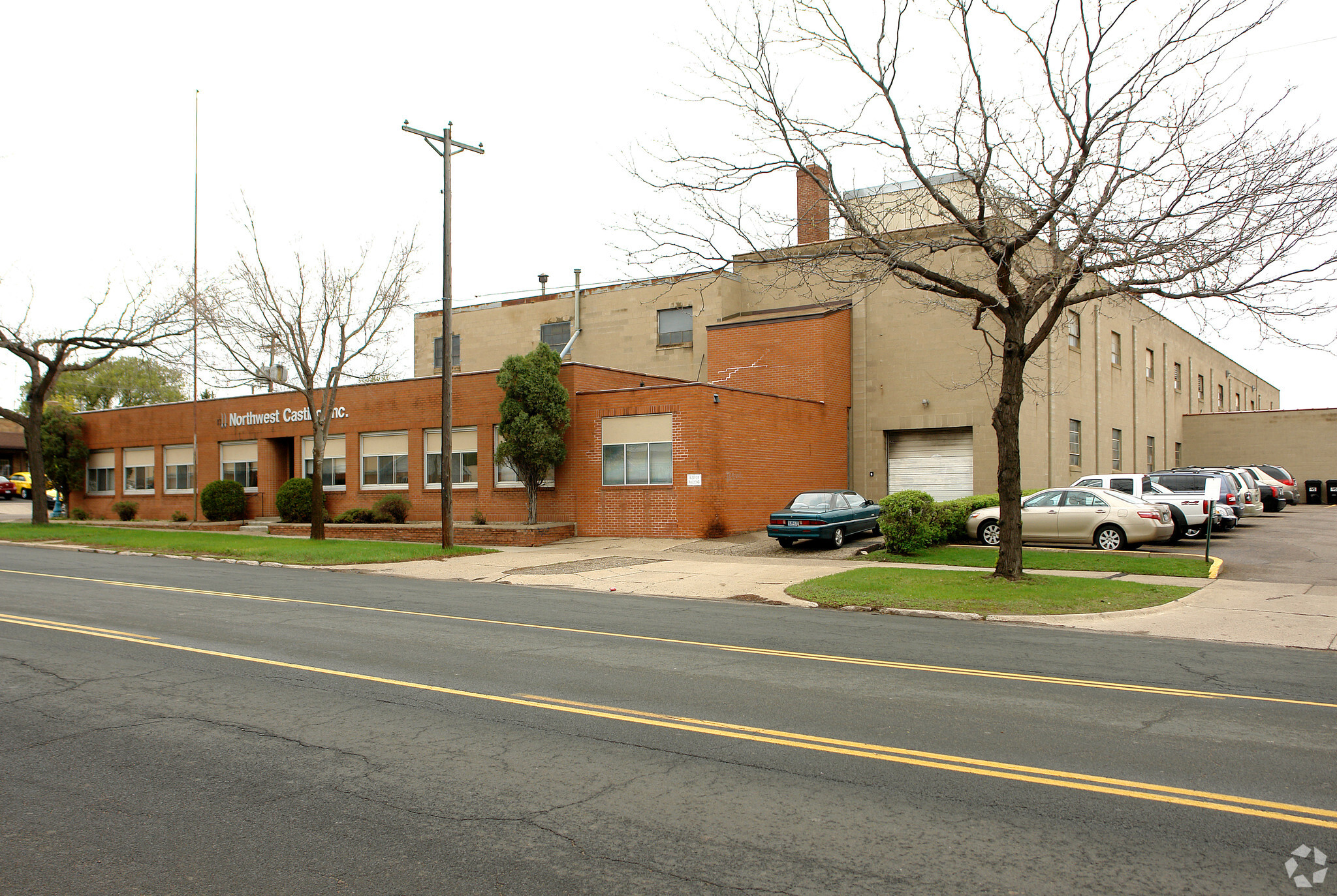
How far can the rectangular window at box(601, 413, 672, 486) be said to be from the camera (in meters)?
26.2

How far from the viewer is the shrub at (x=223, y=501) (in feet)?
112

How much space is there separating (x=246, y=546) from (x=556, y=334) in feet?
58.6

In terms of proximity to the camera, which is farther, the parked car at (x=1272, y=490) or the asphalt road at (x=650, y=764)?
the parked car at (x=1272, y=490)

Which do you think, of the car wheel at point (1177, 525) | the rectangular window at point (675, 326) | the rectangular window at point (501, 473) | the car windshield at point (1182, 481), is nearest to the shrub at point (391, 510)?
the rectangular window at point (501, 473)

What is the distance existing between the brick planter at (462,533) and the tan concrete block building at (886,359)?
792 cm

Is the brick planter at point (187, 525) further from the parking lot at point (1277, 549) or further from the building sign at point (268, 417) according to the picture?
the parking lot at point (1277, 549)

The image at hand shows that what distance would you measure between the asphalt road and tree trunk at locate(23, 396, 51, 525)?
26.7 metres

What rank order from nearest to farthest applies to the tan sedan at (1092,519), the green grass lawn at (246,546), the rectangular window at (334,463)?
the tan sedan at (1092,519), the green grass lawn at (246,546), the rectangular window at (334,463)

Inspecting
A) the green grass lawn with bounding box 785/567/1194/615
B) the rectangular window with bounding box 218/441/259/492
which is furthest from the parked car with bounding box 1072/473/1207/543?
the rectangular window with bounding box 218/441/259/492

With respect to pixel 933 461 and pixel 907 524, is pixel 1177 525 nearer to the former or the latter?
pixel 907 524

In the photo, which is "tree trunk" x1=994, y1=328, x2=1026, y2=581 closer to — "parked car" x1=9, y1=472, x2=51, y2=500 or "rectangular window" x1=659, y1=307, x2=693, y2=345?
"rectangular window" x1=659, y1=307, x2=693, y2=345

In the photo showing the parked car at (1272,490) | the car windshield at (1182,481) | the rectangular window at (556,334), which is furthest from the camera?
the rectangular window at (556,334)

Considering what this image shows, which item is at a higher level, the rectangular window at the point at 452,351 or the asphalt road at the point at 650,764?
the rectangular window at the point at 452,351

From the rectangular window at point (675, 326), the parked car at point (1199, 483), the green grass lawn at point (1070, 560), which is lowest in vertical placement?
the green grass lawn at point (1070, 560)
